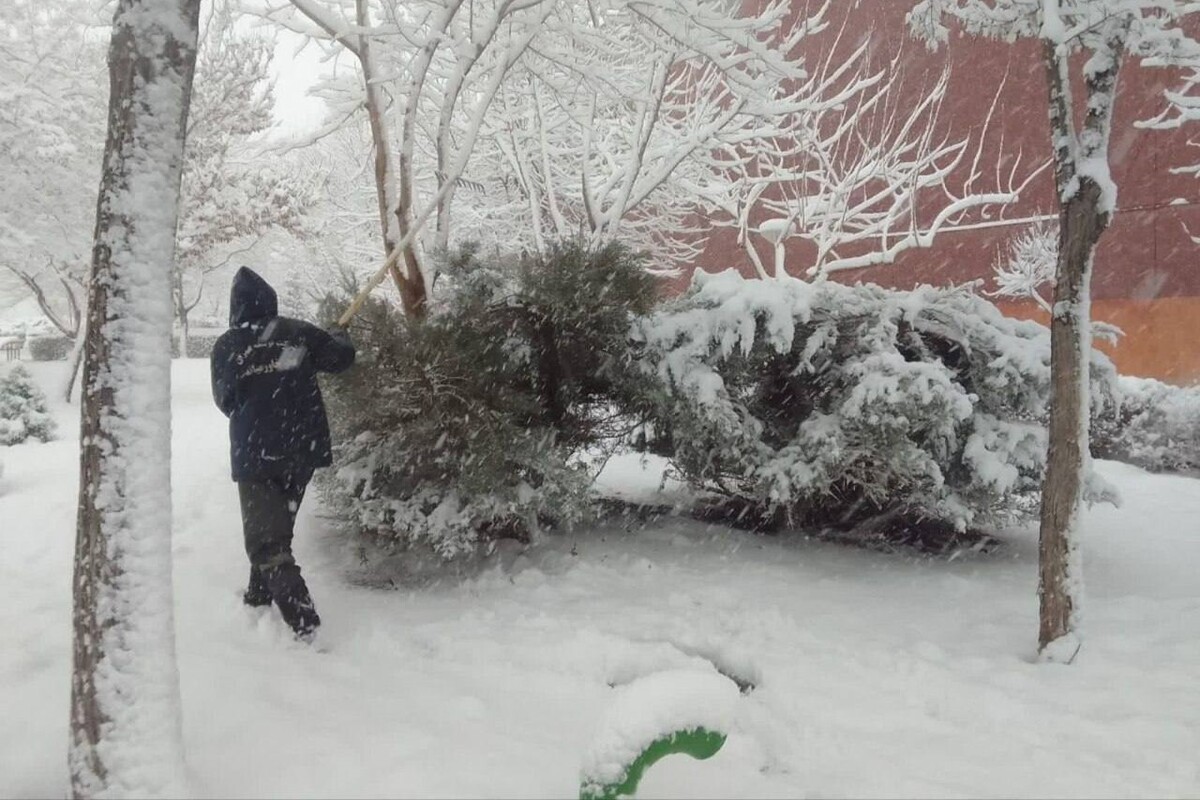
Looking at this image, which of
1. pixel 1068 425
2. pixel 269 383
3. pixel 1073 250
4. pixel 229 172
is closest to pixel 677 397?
pixel 1068 425

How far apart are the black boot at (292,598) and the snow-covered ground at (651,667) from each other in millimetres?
116

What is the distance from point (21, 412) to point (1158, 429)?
14.1 meters

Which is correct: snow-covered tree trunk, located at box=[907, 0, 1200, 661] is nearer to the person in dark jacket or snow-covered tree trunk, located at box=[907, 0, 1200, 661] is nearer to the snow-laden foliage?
the person in dark jacket

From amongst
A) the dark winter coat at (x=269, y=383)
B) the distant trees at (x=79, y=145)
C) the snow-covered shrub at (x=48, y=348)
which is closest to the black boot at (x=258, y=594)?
the dark winter coat at (x=269, y=383)

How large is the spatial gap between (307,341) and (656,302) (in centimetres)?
215

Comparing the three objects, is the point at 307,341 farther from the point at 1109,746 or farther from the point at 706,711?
the point at 1109,746

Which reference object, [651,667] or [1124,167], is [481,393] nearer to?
[651,667]

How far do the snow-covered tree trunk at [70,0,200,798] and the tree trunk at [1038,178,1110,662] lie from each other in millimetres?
3527

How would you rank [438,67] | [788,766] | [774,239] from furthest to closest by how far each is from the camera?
[774,239] → [438,67] → [788,766]

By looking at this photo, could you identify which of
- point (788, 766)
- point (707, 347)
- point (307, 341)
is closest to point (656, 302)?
point (707, 347)

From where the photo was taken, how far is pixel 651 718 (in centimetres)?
205

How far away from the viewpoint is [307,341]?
3.95 m

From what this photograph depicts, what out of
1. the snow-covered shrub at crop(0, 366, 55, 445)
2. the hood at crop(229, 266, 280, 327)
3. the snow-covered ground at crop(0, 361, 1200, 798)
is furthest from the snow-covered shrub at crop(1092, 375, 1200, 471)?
the snow-covered shrub at crop(0, 366, 55, 445)

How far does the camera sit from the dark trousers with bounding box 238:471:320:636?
3713 mm
